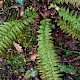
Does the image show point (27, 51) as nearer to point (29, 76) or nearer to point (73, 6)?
point (29, 76)

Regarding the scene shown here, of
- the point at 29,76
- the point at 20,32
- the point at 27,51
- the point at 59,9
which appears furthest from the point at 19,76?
the point at 59,9

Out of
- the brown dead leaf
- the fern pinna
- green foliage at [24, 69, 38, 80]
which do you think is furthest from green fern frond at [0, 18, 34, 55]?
green foliage at [24, 69, 38, 80]

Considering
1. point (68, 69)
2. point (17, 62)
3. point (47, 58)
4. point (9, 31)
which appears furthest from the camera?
point (17, 62)

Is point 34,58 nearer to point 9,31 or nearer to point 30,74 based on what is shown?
point 30,74

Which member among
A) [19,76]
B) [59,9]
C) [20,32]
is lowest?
[19,76]

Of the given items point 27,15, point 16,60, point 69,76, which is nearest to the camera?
point 69,76

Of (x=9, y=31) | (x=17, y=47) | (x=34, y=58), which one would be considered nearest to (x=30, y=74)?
(x=34, y=58)
